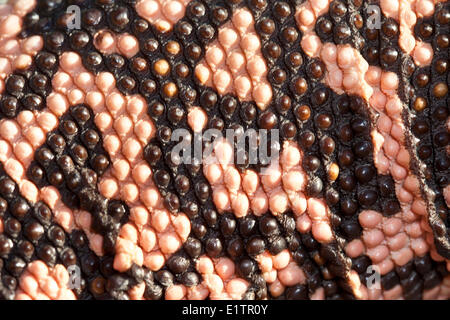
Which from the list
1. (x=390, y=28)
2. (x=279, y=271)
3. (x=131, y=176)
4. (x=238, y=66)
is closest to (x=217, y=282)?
(x=279, y=271)

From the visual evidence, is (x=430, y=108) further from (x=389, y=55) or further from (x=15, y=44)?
(x=15, y=44)

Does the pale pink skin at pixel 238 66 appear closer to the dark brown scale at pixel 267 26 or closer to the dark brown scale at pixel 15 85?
the dark brown scale at pixel 267 26

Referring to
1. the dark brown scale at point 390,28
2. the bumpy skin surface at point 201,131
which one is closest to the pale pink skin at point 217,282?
the bumpy skin surface at point 201,131

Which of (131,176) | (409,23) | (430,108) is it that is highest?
(409,23)

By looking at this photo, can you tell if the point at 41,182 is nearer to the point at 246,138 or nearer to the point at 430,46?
the point at 246,138

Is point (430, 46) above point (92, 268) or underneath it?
A: above

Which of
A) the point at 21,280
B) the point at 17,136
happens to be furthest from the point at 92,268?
the point at 17,136

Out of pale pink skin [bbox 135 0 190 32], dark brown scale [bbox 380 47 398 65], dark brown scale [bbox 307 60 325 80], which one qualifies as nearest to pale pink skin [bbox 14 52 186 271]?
pale pink skin [bbox 135 0 190 32]
